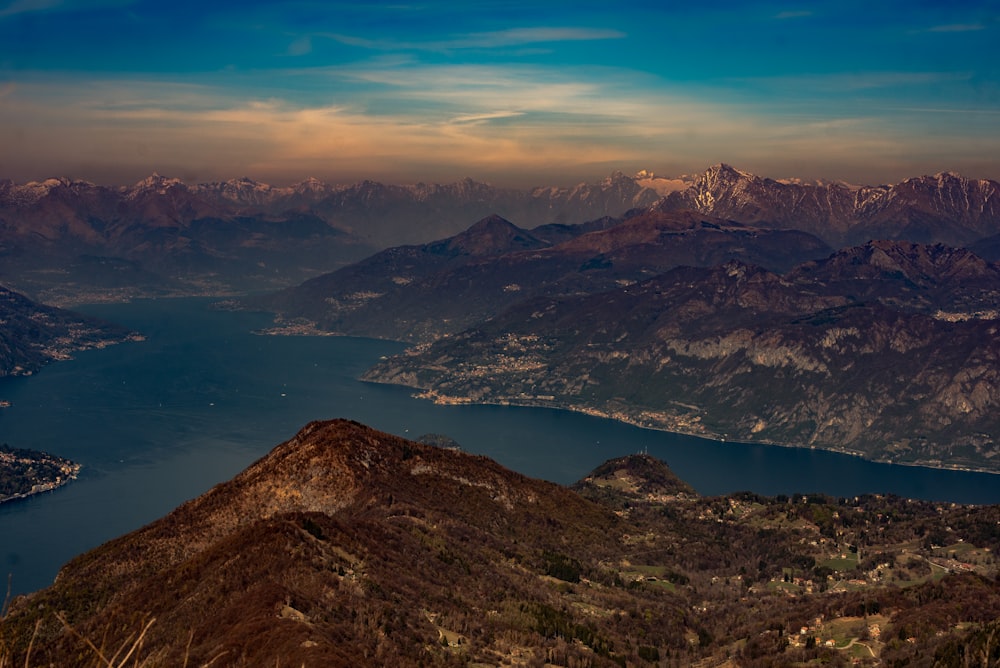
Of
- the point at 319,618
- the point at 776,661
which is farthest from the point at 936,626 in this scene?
the point at 319,618

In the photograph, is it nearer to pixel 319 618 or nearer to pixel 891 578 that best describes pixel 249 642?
pixel 319 618

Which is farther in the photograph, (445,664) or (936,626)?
(936,626)

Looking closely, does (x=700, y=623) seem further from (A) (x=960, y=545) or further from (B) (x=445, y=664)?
(A) (x=960, y=545)

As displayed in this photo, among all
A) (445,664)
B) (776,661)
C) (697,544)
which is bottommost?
(697,544)

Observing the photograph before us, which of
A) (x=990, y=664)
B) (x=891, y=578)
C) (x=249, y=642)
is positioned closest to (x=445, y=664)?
(x=249, y=642)

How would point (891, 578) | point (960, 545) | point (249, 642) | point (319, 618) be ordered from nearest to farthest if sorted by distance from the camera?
point (249, 642) → point (319, 618) → point (891, 578) → point (960, 545)

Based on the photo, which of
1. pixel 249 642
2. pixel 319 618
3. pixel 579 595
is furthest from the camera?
pixel 579 595

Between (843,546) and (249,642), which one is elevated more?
(249,642)
